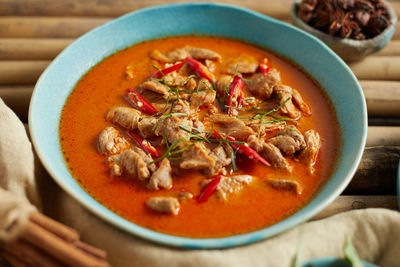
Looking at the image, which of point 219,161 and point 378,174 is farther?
point 378,174

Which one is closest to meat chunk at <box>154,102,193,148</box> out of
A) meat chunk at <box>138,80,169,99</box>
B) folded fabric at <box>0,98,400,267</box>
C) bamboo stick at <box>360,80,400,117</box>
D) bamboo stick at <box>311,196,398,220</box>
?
meat chunk at <box>138,80,169,99</box>

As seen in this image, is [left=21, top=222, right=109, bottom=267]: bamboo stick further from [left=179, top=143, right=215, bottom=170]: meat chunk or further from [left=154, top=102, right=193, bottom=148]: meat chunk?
[left=154, top=102, right=193, bottom=148]: meat chunk

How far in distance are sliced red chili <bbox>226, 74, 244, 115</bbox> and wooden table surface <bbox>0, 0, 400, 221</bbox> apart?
1.12 m

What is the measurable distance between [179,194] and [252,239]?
637 millimetres

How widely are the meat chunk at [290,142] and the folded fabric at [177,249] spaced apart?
587mm

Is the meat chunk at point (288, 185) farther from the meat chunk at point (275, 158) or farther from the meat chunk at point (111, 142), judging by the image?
the meat chunk at point (111, 142)

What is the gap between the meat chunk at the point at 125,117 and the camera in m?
3.60

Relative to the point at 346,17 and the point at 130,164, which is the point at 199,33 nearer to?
the point at 346,17

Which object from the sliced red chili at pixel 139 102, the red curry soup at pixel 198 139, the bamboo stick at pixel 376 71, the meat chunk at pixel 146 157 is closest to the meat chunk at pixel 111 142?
the red curry soup at pixel 198 139

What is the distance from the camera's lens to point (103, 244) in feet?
9.46

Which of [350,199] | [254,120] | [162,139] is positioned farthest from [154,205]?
[350,199]

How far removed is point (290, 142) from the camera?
343 cm

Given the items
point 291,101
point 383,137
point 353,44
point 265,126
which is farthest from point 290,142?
point 353,44

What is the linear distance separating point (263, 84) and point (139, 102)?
1090 millimetres
